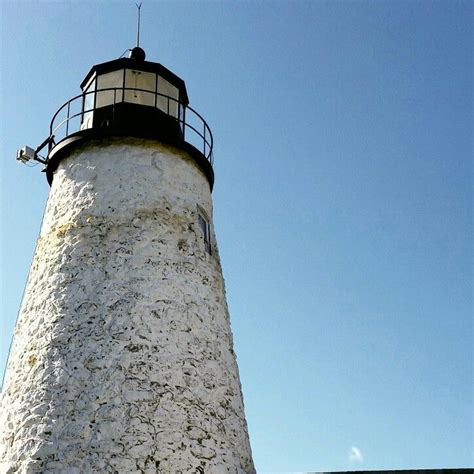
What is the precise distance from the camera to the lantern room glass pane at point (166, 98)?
36.3 feet

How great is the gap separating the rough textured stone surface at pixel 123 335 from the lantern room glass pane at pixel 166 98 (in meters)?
1.32

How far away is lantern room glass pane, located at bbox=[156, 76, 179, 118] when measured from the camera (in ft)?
36.3

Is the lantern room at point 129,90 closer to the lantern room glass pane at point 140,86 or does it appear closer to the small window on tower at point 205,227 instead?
the lantern room glass pane at point 140,86

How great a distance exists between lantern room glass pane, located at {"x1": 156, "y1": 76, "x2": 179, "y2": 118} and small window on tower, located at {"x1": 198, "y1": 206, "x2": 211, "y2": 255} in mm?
2106

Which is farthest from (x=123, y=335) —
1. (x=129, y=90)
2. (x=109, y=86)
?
(x=109, y=86)

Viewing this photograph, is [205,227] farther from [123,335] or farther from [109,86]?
[109,86]

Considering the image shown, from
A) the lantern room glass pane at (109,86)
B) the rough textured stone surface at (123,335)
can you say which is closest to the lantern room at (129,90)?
the lantern room glass pane at (109,86)

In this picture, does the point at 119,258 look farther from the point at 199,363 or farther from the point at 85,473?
the point at 85,473

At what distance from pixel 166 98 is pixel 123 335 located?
4838mm

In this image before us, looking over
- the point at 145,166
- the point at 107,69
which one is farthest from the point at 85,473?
the point at 107,69

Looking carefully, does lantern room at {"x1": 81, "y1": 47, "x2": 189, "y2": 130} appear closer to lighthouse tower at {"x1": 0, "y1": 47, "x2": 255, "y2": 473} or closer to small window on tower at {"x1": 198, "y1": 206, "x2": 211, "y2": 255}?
lighthouse tower at {"x1": 0, "y1": 47, "x2": 255, "y2": 473}

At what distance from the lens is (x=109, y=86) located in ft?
35.8

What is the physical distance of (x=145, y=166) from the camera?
976 cm

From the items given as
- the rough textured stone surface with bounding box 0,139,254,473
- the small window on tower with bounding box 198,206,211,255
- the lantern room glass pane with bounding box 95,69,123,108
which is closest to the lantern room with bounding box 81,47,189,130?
the lantern room glass pane with bounding box 95,69,123,108
